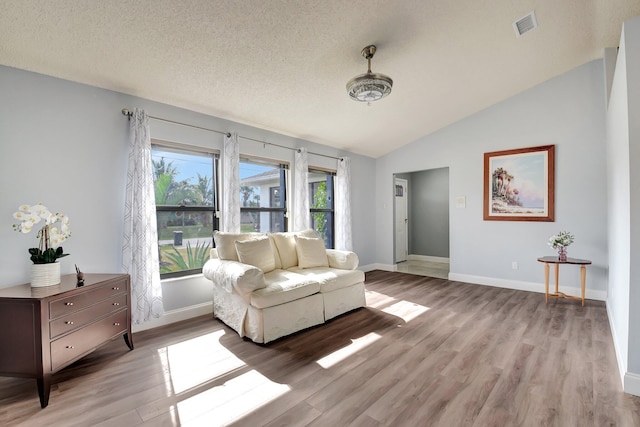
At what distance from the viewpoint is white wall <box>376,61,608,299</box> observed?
150 inches

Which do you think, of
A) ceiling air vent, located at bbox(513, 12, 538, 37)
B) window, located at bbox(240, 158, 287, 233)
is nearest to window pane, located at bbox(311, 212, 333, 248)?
window, located at bbox(240, 158, 287, 233)

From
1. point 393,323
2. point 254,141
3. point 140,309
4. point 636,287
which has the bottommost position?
point 393,323

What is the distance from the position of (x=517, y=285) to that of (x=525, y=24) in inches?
141

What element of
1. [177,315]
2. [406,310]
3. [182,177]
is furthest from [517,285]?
[182,177]

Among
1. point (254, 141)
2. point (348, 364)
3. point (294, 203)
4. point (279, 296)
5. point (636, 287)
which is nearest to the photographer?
point (636, 287)

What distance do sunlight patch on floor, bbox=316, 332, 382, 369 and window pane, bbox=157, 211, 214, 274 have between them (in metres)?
2.03

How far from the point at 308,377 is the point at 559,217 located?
4.28m

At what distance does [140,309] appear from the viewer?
111 inches

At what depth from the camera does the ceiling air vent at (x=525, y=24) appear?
276cm

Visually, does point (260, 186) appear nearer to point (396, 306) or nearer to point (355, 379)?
point (396, 306)

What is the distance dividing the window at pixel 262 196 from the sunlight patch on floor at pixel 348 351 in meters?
2.13

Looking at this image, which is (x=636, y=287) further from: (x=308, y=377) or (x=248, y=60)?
(x=248, y=60)

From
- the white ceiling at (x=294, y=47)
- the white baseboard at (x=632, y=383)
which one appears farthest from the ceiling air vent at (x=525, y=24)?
the white baseboard at (x=632, y=383)

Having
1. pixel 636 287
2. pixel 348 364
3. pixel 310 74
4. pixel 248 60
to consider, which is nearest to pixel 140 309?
pixel 348 364
